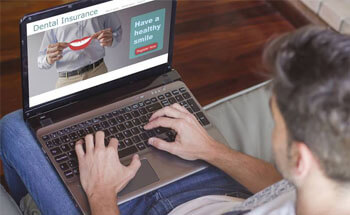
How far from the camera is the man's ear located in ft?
2.97

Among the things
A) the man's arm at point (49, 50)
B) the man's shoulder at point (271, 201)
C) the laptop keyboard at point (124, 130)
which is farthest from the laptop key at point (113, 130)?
the man's shoulder at point (271, 201)

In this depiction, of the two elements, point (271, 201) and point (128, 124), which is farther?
point (128, 124)

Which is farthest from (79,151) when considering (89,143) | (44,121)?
(44,121)

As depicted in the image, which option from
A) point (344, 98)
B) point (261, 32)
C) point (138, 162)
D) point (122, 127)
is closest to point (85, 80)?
point (122, 127)

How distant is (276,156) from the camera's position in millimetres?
985

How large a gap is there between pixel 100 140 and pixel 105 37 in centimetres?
23

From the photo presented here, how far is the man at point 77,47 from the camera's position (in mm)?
1247

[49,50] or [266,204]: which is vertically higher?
[49,50]

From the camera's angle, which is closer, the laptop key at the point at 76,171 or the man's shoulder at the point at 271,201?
the man's shoulder at the point at 271,201

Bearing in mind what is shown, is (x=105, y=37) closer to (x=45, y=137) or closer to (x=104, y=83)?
(x=104, y=83)

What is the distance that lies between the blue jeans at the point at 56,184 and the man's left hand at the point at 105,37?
0.86ft

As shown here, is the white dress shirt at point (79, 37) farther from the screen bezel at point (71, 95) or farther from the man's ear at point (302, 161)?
the man's ear at point (302, 161)

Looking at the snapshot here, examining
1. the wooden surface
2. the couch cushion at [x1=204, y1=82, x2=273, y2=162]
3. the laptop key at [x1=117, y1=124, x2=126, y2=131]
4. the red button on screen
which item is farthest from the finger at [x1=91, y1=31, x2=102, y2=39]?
the wooden surface

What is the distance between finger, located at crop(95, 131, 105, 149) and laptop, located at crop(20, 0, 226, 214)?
0.06 metres
